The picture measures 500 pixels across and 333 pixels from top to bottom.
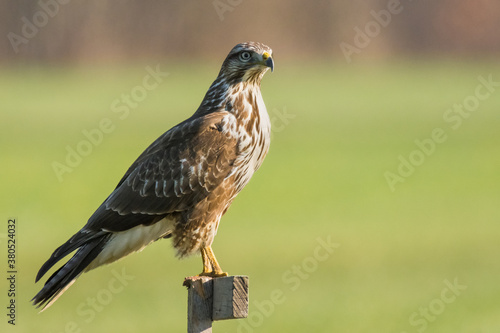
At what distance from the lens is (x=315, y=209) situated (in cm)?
2664

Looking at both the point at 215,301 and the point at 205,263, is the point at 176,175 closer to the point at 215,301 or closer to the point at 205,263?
the point at 205,263

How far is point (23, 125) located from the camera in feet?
123

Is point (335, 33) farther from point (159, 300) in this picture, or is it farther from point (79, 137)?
point (159, 300)

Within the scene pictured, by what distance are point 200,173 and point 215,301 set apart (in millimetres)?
1630

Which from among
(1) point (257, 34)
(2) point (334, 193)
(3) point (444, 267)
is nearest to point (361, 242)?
(3) point (444, 267)

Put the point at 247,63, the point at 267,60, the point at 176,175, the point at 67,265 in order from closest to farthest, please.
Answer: the point at 67,265
the point at 267,60
the point at 247,63
the point at 176,175

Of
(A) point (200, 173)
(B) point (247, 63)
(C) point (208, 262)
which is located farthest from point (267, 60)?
(C) point (208, 262)

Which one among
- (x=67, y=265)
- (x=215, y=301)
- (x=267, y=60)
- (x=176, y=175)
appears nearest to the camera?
(x=215, y=301)

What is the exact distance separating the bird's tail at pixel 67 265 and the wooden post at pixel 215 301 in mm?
1212

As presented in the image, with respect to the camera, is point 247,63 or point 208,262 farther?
point 208,262

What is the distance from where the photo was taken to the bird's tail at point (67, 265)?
692 centimetres

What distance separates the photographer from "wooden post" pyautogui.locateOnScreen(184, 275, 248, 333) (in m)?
6.16

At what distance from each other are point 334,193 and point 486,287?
37.4 ft

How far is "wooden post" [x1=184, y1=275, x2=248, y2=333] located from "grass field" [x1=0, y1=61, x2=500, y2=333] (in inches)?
338
